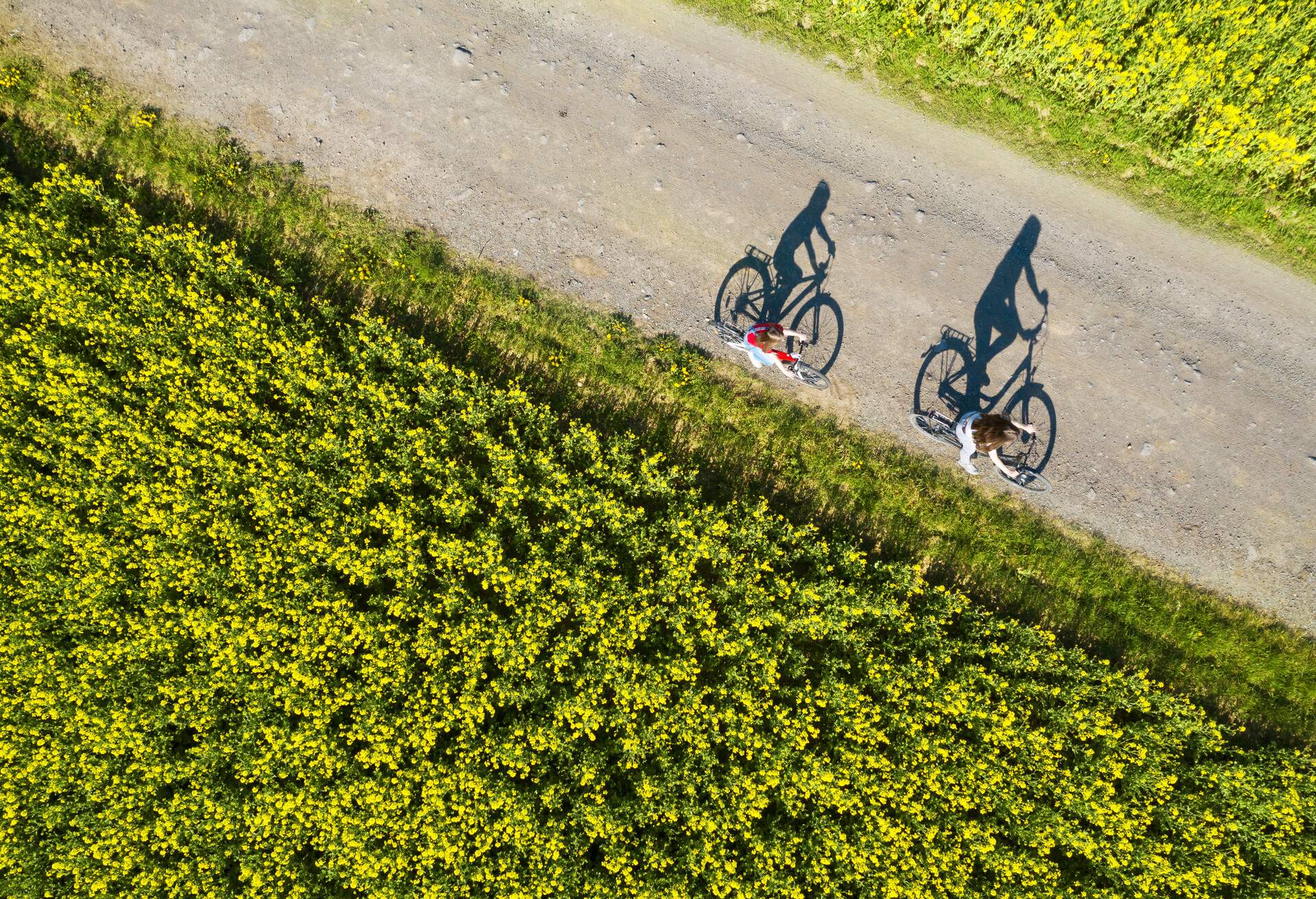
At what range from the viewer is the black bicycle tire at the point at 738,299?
482 inches

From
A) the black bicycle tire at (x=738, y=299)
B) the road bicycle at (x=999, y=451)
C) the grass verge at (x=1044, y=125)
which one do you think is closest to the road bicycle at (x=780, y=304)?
the black bicycle tire at (x=738, y=299)

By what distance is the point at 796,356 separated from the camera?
1198cm

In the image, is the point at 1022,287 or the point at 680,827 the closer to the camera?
the point at 680,827

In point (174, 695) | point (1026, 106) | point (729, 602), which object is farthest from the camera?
point (1026, 106)

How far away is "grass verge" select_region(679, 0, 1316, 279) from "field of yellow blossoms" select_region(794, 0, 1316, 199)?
156 millimetres

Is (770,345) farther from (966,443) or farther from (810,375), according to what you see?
(966,443)

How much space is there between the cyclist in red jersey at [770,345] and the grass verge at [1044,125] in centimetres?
503

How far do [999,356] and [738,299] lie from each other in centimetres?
500

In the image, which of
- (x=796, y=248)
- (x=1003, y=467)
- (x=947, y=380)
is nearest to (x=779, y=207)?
(x=796, y=248)

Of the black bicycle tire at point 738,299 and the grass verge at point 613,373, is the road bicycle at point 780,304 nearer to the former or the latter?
the black bicycle tire at point 738,299

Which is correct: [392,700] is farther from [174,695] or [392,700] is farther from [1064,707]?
[1064,707]

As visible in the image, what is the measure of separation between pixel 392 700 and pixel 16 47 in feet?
46.3

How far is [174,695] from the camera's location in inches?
400

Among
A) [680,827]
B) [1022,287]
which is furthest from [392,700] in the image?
[1022,287]
